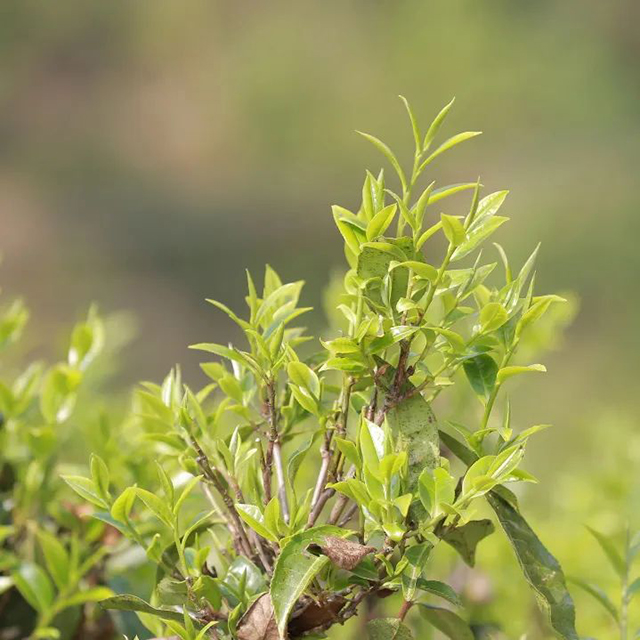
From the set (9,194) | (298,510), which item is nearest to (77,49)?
(9,194)

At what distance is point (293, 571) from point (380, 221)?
0.19 metres

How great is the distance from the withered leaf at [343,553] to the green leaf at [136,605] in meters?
0.11

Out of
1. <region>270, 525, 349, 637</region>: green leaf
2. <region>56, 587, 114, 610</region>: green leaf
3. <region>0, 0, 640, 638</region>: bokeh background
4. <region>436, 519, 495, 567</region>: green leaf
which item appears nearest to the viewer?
<region>270, 525, 349, 637</region>: green leaf

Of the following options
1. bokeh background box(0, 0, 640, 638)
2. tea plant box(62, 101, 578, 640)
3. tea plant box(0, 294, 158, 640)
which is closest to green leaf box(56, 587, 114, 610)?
tea plant box(0, 294, 158, 640)

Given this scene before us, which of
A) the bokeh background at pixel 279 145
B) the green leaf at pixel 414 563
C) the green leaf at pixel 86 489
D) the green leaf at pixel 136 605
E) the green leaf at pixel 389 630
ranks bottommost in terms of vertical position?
the green leaf at pixel 389 630

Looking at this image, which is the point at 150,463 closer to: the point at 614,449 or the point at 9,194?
the point at 614,449

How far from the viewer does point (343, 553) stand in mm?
522

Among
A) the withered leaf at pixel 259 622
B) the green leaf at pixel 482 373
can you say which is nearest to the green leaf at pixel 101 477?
the withered leaf at pixel 259 622

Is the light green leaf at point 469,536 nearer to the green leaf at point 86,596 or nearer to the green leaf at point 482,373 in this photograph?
the green leaf at point 482,373

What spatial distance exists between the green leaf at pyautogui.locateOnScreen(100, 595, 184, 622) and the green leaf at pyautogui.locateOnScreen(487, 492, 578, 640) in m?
0.19

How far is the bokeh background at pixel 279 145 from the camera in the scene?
15.9ft

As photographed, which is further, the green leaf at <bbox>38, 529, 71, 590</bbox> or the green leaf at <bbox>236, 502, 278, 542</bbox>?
the green leaf at <bbox>38, 529, 71, 590</bbox>

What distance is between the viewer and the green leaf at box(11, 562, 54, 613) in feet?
2.46

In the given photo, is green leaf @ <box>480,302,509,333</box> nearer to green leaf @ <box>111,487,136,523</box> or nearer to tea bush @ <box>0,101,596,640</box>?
tea bush @ <box>0,101,596,640</box>
